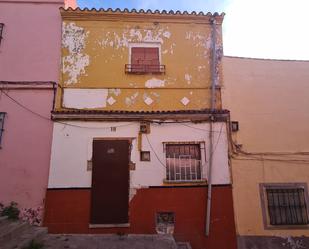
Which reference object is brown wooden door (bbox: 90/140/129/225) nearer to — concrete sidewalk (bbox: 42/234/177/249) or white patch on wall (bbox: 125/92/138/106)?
concrete sidewalk (bbox: 42/234/177/249)

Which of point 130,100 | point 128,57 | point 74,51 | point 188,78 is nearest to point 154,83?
point 130,100

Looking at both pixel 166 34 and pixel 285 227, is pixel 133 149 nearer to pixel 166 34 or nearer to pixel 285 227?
pixel 166 34

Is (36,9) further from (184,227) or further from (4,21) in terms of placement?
(184,227)

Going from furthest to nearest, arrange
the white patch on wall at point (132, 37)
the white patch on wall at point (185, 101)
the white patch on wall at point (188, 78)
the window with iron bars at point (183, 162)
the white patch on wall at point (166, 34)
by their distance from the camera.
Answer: the white patch on wall at point (166, 34)
the white patch on wall at point (132, 37)
the white patch on wall at point (188, 78)
the white patch on wall at point (185, 101)
the window with iron bars at point (183, 162)

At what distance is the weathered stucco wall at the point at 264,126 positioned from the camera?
9141 millimetres

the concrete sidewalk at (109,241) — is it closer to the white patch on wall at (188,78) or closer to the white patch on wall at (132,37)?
the white patch on wall at (188,78)

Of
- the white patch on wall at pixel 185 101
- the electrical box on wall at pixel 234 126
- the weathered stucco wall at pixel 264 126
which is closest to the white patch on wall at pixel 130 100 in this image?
the white patch on wall at pixel 185 101

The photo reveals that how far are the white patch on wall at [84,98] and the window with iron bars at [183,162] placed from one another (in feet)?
7.91

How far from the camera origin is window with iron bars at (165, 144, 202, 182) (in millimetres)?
9344

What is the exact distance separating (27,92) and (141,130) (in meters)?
3.59

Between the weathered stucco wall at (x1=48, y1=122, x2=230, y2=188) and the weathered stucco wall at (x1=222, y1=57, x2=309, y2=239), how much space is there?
0.55m

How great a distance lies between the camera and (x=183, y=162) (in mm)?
9484

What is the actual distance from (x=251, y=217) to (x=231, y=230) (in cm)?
68

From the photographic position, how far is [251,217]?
904 cm
